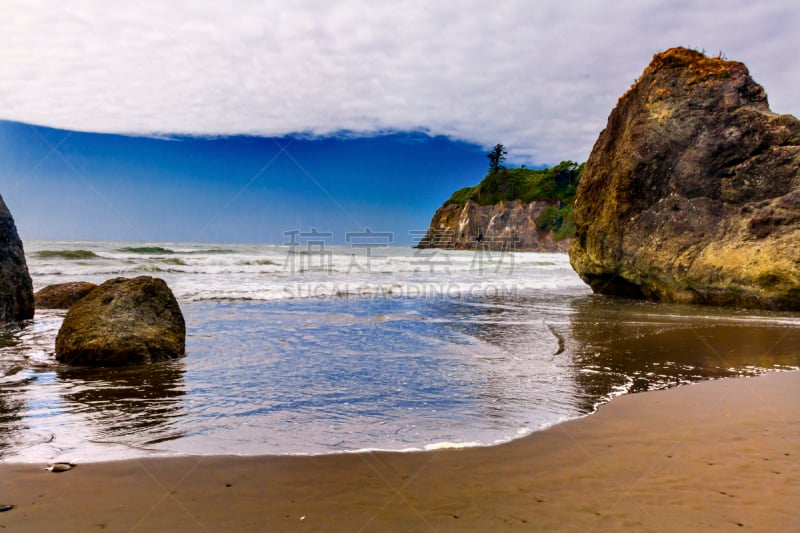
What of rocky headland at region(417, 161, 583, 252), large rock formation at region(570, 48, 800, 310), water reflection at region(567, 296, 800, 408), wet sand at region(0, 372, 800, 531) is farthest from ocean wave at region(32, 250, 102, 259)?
rocky headland at region(417, 161, 583, 252)

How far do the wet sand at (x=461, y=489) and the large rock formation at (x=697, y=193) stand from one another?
26.3ft

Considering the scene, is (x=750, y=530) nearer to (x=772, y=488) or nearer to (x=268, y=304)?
(x=772, y=488)

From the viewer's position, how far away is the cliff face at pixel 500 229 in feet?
236

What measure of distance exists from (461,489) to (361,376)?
247 cm

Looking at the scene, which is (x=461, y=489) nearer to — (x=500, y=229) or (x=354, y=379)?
(x=354, y=379)

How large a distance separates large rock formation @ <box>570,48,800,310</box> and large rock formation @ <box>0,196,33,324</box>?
12.2 meters

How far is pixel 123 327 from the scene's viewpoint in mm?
5387

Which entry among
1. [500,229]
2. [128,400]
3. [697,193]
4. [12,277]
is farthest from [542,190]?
[128,400]

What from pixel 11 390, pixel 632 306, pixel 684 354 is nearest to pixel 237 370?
pixel 11 390

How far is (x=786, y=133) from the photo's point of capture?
10.7 m

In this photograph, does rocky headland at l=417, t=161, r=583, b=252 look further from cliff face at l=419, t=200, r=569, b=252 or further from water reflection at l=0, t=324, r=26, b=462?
water reflection at l=0, t=324, r=26, b=462

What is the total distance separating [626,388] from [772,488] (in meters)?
1.96

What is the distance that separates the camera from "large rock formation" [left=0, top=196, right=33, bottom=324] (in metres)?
7.63

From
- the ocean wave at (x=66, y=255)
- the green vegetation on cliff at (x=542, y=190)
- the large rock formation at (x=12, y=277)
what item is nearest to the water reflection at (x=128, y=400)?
the large rock formation at (x=12, y=277)
